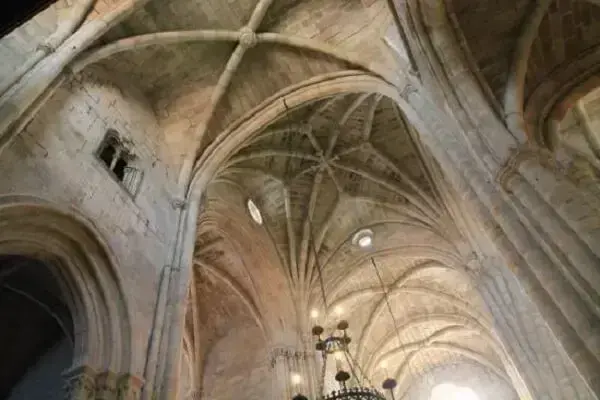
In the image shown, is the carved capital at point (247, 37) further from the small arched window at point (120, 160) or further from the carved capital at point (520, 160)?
the carved capital at point (520, 160)

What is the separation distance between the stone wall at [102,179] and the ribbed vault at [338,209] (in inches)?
104

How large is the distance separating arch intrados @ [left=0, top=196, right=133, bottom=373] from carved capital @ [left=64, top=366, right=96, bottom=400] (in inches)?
3.9

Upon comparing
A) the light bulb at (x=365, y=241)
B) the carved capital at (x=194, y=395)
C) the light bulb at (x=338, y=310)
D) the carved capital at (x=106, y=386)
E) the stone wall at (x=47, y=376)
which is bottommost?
the carved capital at (x=106, y=386)

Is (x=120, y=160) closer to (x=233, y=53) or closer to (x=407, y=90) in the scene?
(x=233, y=53)

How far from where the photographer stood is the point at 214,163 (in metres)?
10.1

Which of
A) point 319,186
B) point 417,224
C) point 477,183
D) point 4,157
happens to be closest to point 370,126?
point 319,186

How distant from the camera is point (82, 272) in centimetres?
633

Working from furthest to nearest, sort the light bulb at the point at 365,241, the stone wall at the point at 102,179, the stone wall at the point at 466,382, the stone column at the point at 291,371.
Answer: the stone wall at the point at 466,382, the light bulb at the point at 365,241, the stone column at the point at 291,371, the stone wall at the point at 102,179

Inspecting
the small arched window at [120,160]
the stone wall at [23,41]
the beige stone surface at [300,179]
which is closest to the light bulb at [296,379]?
the beige stone surface at [300,179]

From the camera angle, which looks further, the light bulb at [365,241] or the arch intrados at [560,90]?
the light bulb at [365,241]

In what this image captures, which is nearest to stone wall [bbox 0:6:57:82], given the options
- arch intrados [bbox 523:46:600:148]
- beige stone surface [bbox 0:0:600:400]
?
beige stone surface [bbox 0:0:600:400]

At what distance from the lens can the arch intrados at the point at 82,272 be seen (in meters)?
5.75

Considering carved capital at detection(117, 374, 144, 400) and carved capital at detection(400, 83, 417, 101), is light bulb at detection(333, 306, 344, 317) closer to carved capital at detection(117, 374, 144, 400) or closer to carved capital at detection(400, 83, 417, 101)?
carved capital at detection(400, 83, 417, 101)

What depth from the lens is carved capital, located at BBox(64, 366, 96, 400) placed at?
17.6ft
